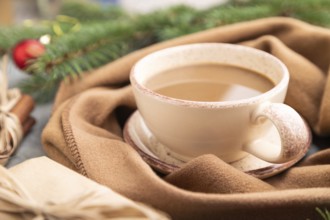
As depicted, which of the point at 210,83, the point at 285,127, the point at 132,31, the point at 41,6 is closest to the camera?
the point at 285,127

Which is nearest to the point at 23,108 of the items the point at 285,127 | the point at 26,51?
the point at 26,51

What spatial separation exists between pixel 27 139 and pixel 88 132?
111 millimetres

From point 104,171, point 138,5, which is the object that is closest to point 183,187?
point 104,171

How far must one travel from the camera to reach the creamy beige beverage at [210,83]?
542mm

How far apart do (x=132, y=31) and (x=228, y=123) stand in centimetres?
32

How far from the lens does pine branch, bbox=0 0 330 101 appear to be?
2.11ft

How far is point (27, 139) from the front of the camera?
59cm

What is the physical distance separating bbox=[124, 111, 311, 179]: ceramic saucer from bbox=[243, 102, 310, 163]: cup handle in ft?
0.07

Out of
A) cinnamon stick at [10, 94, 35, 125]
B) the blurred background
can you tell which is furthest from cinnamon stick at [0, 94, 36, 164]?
the blurred background

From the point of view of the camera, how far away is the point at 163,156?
0.50 metres

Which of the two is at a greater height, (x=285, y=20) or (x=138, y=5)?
(x=285, y=20)

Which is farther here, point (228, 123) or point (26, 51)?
point (26, 51)

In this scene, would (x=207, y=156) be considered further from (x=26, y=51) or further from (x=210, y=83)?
(x=26, y=51)

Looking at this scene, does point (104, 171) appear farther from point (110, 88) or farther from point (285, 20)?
point (285, 20)
